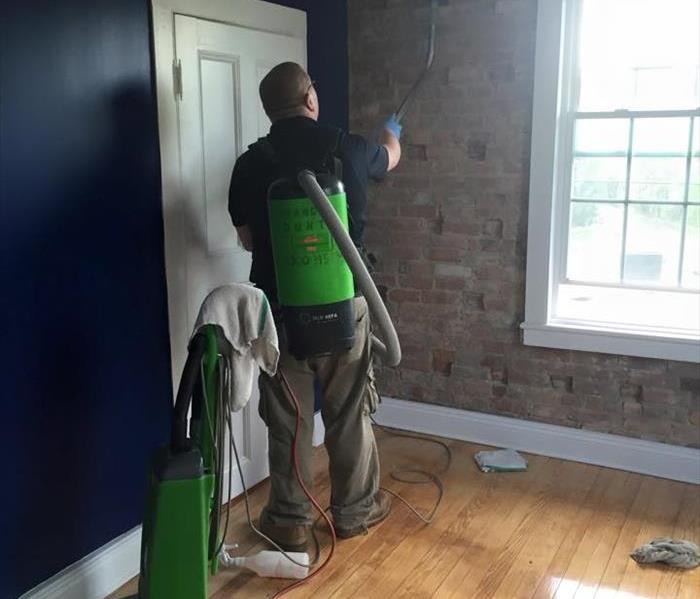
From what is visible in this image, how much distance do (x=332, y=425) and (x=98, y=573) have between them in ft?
2.96

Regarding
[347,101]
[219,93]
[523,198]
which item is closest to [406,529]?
[523,198]

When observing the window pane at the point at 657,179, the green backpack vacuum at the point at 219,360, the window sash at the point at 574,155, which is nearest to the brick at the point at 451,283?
the window sash at the point at 574,155

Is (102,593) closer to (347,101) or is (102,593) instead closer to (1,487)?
(1,487)

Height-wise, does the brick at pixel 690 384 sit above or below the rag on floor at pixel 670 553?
above

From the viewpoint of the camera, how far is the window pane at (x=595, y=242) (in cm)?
327

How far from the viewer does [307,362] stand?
264 centimetres

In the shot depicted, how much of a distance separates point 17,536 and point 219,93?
1612 mm

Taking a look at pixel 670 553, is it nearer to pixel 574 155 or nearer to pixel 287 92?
pixel 574 155

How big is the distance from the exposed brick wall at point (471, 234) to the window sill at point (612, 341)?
0.18 feet

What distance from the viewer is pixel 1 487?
2.09m

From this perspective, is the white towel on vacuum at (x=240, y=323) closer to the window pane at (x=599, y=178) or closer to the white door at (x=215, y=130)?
the white door at (x=215, y=130)

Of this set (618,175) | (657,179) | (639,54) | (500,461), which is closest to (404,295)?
(500,461)

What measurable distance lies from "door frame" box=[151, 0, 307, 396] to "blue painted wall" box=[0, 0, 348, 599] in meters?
0.03

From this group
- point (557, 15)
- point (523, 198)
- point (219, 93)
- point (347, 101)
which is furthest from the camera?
point (347, 101)
